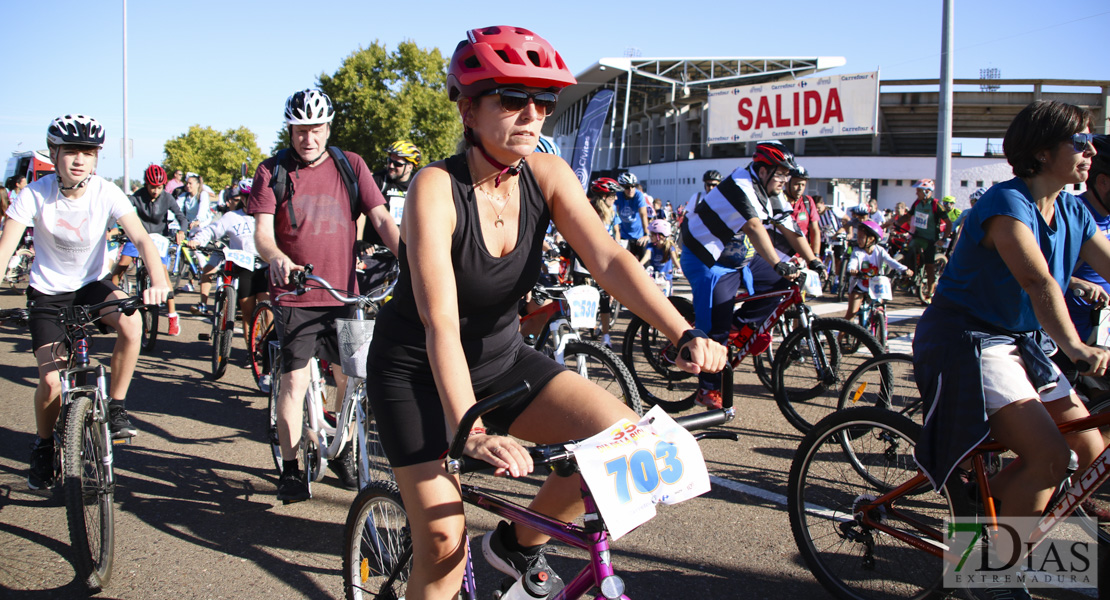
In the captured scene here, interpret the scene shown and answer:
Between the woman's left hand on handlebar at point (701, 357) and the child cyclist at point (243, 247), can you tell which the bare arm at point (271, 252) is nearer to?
the child cyclist at point (243, 247)

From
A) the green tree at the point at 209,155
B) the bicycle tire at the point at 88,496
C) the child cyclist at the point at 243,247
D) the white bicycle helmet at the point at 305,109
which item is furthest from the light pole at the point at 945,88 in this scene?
the green tree at the point at 209,155

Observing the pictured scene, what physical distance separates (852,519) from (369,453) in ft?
7.76

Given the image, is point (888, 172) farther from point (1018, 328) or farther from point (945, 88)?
point (1018, 328)

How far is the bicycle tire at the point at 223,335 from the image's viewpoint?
725 cm

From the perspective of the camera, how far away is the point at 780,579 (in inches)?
131

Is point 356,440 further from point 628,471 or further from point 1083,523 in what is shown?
point 1083,523

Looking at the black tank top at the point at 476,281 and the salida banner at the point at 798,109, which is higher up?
the salida banner at the point at 798,109

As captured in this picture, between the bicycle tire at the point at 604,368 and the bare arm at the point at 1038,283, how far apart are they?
Result: 253 cm

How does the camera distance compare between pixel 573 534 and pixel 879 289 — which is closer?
pixel 573 534

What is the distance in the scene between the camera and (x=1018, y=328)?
2857 millimetres

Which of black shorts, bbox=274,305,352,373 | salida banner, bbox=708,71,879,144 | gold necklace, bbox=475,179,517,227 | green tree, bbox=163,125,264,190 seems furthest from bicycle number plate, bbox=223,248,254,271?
green tree, bbox=163,125,264,190

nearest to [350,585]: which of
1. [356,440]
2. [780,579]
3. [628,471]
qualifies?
[356,440]

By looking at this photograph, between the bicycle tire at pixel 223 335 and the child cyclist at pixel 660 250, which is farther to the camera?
the child cyclist at pixel 660 250

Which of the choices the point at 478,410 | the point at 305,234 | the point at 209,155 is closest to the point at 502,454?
the point at 478,410
